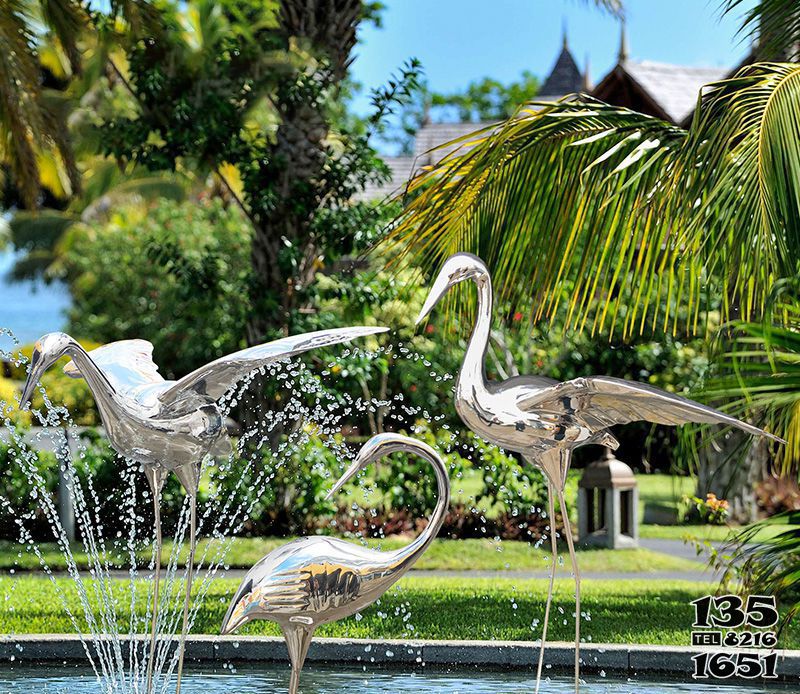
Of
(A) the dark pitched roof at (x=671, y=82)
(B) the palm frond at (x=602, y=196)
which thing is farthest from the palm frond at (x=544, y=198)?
(A) the dark pitched roof at (x=671, y=82)

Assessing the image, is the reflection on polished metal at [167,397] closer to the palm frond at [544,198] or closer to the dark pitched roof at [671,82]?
the palm frond at [544,198]

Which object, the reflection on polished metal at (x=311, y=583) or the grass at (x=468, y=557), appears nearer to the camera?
the reflection on polished metal at (x=311, y=583)

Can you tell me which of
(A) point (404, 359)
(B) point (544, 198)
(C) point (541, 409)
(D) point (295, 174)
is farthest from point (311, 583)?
(A) point (404, 359)

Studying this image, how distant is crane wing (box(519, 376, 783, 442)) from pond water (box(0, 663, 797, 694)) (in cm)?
198

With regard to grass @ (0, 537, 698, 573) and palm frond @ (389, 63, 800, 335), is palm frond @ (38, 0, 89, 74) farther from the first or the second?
palm frond @ (389, 63, 800, 335)

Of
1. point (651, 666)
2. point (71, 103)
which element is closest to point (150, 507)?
point (651, 666)

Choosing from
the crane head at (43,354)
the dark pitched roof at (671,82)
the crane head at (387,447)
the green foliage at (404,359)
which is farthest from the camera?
the dark pitched roof at (671,82)

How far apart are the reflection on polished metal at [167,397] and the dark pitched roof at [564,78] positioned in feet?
88.7

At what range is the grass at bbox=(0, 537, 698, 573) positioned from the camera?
9.92 metres

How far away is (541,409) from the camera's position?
4.53 meters

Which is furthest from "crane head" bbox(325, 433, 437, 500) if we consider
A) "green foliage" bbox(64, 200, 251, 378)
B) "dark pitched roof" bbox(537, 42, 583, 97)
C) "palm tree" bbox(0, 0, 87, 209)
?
"dark pitched roof" bbox(537, 42, 583, 97)

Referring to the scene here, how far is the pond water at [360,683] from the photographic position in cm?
600

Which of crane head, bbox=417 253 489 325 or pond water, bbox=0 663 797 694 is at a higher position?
crane head, bbox=417 253 489 325

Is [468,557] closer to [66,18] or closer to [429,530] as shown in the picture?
[66,18]
